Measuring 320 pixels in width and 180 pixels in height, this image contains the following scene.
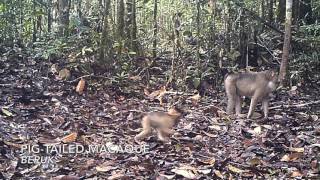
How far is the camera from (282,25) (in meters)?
11.8

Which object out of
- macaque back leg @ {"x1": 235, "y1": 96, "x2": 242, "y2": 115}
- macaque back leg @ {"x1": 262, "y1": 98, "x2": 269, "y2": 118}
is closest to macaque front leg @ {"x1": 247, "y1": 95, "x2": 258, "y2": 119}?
macaque back leg @ {"x1": 262, "y1": 98, "x2": 269, "y2": 118}

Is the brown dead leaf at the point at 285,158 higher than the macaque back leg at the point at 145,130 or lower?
lower

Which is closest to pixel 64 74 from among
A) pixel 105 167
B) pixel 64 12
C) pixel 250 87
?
pixel 64 12

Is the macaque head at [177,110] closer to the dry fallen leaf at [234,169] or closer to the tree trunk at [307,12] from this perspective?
the dry fallen leaf at [234,169]

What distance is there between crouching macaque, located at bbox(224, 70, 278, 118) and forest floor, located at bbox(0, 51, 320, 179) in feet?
1.01

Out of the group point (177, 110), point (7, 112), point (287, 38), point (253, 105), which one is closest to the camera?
point (7, 112)

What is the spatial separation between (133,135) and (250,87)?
2.51 metres

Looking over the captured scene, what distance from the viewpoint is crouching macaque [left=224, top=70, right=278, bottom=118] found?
8164 mm

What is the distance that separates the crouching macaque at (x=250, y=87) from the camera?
8.16 meters

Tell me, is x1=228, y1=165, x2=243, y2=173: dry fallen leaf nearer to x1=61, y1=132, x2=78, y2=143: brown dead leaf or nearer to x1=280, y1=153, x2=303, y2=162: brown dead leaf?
x1=280, y1=153, x2=303, y2=162: brown dead leaf

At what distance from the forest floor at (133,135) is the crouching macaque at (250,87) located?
308mm

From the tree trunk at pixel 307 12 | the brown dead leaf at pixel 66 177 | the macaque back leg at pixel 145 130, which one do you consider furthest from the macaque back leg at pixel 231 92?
the tree trunk at pixel 307 12

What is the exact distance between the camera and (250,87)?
8328 mm

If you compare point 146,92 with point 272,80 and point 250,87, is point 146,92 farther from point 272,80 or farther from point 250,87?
point 272,80
